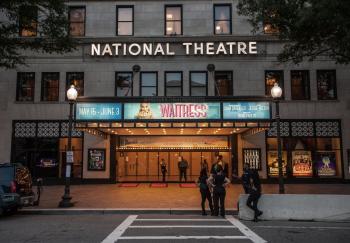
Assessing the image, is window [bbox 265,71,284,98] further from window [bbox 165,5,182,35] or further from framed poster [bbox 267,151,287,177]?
window [bbox 165,5,182,35]

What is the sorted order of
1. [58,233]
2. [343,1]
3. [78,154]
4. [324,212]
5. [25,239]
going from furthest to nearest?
[78,154]
[324,212]
[343,1]
[58,233]
[25,239]

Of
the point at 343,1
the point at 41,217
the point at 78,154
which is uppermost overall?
the point at 343,1

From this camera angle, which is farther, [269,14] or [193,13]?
[193,13]

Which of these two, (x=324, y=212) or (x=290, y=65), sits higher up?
(x=290, y=65)

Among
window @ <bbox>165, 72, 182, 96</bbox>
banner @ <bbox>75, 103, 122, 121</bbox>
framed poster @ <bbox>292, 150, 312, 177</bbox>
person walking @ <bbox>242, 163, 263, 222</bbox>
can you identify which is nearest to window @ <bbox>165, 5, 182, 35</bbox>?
window @ <bbox>165, 72, 182, 96</bbox>

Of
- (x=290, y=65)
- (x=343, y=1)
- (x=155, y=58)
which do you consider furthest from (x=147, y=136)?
(x=343, y=1)

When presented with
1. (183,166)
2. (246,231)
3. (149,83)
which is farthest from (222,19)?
(246,231)

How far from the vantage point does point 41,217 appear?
13.7 meters

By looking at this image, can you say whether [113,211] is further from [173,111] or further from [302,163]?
[302,163]

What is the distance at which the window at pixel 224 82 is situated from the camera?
25141 millimetres

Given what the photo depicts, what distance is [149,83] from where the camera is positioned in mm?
25312

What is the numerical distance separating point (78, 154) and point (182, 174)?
7119 millimetres

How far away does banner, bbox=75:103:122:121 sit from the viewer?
18.7 meters

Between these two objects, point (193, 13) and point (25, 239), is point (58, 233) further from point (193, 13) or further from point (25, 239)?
point (193, 13)
